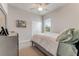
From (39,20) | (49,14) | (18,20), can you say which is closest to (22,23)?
(18,20)

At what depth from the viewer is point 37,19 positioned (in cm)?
514

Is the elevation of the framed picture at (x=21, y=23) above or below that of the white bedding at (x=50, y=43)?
above

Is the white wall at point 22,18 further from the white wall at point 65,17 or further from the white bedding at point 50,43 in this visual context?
the white bedding at point 50,43

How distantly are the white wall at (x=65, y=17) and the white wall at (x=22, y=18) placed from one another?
92cm

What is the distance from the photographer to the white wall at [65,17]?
3340 mm

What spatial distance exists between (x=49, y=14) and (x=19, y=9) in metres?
1.56

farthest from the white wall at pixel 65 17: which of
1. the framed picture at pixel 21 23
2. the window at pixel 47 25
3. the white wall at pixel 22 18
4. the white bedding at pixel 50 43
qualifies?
the framed picture at pixel 21 23

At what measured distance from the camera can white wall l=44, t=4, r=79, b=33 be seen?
3.34 metres

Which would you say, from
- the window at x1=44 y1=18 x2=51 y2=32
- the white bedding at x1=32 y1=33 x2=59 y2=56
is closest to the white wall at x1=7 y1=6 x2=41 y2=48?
the window at x1=44 y1=18 x2=51 y2=32

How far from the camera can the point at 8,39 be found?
1.07 meters

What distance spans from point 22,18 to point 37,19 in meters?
0.86

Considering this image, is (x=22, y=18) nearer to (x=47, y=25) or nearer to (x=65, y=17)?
(x=47, y=25)

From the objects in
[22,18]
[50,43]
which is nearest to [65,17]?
[50,43]

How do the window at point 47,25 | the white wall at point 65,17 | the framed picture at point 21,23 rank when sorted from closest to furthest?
1. the white wall at point 65,17
2. the framed picture at point 21,23
3. the window at point 47,25
